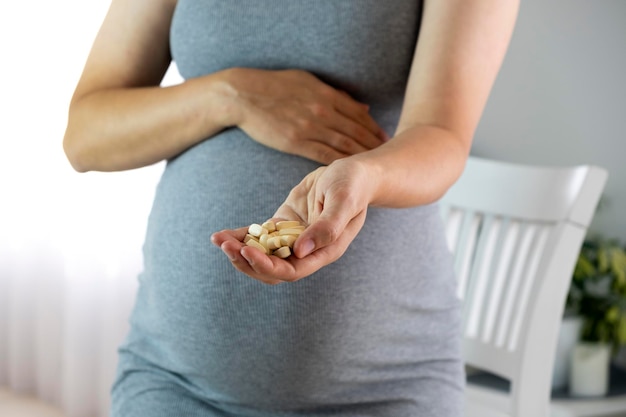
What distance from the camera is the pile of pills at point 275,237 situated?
2.05 ft

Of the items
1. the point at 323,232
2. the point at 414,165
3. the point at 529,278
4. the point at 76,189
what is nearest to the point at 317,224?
the point at 323,232

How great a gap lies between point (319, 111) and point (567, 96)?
7.14 ft

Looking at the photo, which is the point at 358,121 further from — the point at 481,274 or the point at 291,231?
the point at 481,274

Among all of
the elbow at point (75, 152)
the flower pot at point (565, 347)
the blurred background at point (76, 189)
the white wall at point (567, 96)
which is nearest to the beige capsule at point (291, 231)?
the elbow at point (75, 152)

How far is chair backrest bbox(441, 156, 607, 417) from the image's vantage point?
1.42m

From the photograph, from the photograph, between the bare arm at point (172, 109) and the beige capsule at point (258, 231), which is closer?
the beige capsule at point (258, 231)

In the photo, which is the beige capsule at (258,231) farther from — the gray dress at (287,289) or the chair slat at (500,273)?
the chair slat at (500,273)

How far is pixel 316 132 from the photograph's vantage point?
880 mm

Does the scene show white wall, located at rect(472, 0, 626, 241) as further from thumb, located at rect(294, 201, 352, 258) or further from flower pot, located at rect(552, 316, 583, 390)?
thumb, located at rect(294, 201, 352, 258)

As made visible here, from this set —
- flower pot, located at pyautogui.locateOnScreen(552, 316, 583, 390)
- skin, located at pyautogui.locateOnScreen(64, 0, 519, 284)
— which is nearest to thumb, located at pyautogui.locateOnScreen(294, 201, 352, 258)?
skin, located at pyautogui.locateOnScreen(64, 0, 519, 284)

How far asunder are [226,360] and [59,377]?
6.03 ft

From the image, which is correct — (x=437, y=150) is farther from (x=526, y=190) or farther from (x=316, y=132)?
(x=526, y=190)


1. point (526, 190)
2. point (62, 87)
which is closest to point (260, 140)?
point (526, 190)

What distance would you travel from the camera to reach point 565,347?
2547 mm
